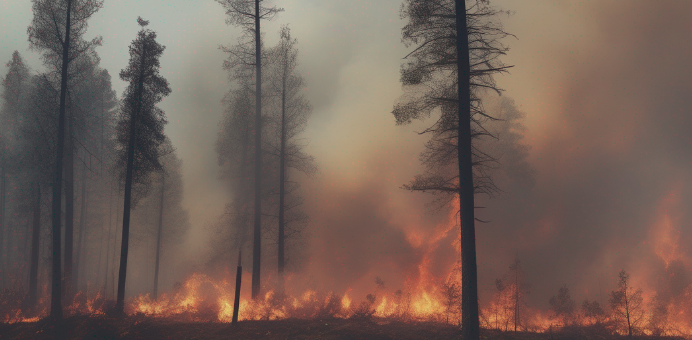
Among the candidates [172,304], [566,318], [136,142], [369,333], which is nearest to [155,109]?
[136,142]

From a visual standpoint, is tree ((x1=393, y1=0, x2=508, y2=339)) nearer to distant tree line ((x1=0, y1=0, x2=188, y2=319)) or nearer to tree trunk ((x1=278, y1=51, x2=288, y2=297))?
tree trunk ((x1=278, y1=51, x2=288, y2=297))

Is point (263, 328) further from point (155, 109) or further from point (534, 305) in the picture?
point (534, 305)

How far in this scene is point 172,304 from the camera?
1789 centimetres

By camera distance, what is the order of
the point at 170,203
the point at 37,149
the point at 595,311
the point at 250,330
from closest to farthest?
the point at 250,330
the point at 595,311
the point at 37,149
the point at 170,203

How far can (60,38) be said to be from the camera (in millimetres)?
15633

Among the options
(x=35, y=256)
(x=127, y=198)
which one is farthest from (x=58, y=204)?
(x=35, y=256)

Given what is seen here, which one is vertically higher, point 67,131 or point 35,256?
point 67,131

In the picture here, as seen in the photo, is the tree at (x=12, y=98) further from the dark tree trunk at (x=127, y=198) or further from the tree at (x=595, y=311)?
the tree at (x=595, y=311)

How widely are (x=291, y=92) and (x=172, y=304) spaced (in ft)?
43.5

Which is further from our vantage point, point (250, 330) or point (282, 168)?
point (282, 168)

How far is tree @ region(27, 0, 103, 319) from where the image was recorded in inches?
600

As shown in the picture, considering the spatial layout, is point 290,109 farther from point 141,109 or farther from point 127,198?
point 127,198

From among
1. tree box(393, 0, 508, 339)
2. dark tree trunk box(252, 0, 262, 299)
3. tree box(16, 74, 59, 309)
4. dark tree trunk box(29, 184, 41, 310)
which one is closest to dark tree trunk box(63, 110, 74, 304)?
tree box(16, 74, 59, 309)

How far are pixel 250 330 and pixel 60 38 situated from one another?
1549 centimetres
